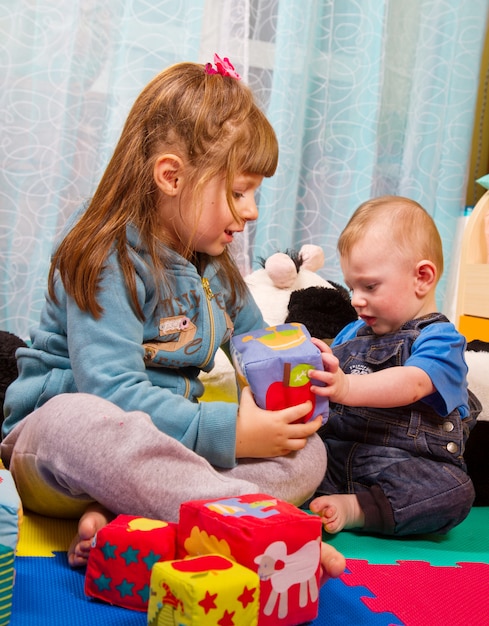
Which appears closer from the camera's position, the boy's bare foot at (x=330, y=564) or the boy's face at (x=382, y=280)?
the boy's bare foot at (x=330, y=564)

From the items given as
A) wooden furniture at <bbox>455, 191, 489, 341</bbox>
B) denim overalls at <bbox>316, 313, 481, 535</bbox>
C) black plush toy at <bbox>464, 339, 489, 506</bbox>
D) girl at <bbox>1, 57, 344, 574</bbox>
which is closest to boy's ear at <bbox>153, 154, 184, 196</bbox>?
girl at <bbox>1, 57, 344, 574</bbox>

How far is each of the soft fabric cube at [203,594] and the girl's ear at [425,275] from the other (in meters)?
0.62

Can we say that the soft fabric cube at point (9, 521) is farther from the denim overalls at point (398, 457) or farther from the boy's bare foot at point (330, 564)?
the denim overalls at point (398, 457)

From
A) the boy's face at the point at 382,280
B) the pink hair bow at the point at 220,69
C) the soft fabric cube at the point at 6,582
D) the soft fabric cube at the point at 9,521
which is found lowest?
the soft fabric cube at the point at 6,582

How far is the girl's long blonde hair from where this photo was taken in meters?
0.98

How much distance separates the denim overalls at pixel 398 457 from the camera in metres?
1.01

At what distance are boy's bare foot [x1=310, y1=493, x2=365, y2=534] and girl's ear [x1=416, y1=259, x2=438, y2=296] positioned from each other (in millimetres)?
329

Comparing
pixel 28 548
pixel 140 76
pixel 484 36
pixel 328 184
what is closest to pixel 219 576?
Result: pixel 28 548

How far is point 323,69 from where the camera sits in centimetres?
190

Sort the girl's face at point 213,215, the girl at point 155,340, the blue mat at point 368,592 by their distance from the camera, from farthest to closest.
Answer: the girl's face at point 213,215
the girl at point 155,340
the blue mat at point 368,592

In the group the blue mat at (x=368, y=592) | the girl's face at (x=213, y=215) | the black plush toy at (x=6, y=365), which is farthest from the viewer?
the black plush toy at (x=6, y=365)

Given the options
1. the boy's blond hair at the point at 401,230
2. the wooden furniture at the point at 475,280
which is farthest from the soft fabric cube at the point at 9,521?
the wooden furniture at the point at 475,280

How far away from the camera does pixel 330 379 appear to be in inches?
36.2

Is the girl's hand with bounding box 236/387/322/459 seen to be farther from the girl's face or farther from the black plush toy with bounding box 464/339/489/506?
the black plush toy with bounding box 464/339/489/506
